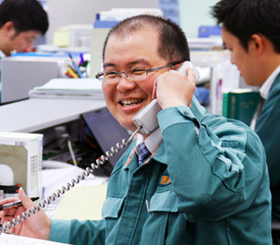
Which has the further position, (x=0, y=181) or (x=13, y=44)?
(x=13, y=44)

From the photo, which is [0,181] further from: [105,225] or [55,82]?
[55,82]

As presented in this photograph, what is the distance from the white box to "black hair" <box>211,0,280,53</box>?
1.23 meters

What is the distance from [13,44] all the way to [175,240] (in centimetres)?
166

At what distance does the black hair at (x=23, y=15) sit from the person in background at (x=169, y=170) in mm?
704

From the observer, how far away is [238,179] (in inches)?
30.2

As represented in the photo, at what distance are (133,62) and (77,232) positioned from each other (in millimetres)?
505

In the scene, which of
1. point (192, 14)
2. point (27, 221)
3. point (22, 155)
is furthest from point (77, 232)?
point (192, 14)

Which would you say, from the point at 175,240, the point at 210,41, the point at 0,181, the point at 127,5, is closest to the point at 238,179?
the point at 175,240

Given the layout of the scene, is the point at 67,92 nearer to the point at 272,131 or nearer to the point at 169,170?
the point at 272,131

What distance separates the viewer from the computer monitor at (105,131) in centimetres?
165

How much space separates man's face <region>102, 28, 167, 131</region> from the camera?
96 centimetres

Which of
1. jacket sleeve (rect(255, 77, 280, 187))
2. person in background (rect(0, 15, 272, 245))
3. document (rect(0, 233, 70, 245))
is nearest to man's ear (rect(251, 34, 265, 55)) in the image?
jacket sleeve (rect(255, 77, 280, 187))

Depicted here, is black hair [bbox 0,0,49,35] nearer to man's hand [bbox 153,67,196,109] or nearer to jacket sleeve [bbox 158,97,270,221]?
man's hand [bbox 153,67,196,109]

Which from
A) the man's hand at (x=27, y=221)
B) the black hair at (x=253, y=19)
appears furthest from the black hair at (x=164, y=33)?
the black hair at (x=253, y=19)
